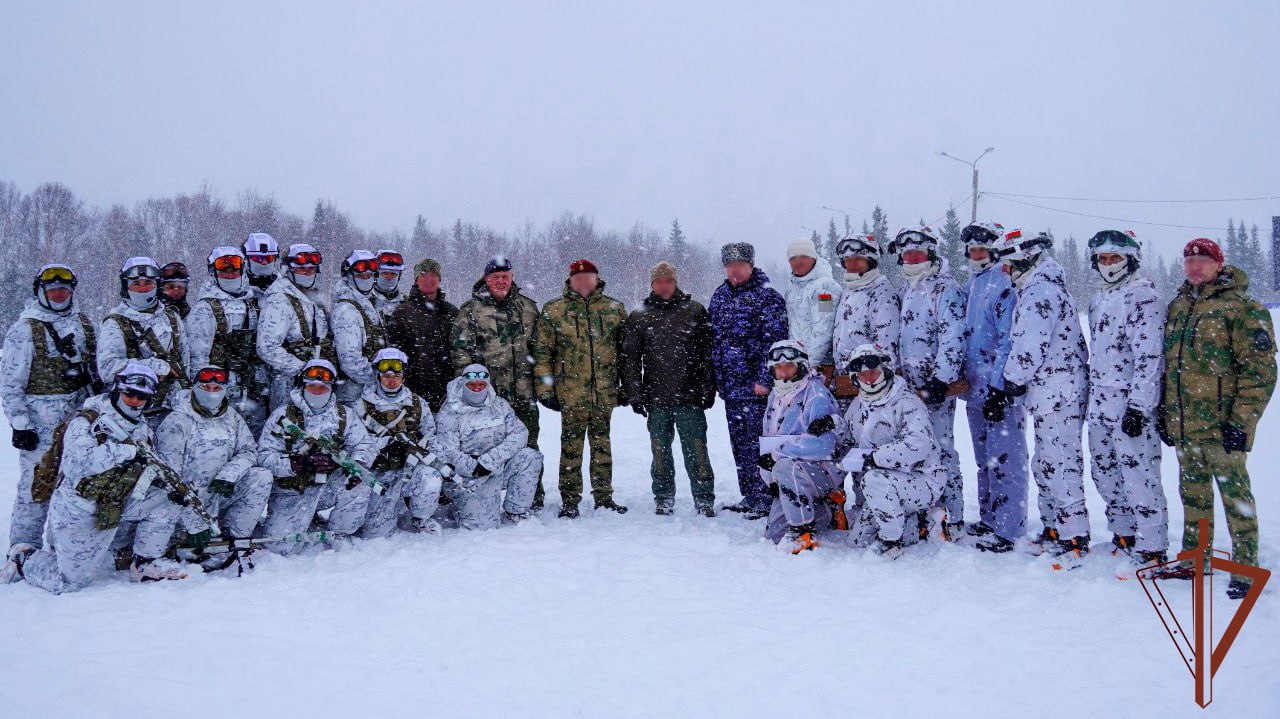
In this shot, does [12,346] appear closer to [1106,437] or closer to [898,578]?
[898,578]

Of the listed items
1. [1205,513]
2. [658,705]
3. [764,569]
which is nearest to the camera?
[658,705]

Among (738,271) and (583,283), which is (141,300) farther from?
(738,271)

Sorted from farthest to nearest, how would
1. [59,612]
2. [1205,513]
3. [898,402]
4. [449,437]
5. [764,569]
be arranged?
[449,437] → [898,402] → [764,569] → [1205,513] → [59,612]

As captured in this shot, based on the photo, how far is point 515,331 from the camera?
6.95 metres

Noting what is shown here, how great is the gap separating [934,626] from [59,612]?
5363mm

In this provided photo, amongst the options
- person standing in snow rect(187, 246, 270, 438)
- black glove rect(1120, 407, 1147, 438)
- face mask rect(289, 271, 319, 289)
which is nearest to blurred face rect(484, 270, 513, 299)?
face mask rect(289, 271, 319, 289)

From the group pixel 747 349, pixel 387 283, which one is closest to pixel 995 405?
pixel 747 349

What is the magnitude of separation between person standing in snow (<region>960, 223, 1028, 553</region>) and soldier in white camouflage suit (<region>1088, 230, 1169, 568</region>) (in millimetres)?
540

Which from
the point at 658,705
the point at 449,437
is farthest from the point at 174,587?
the point at 658,705

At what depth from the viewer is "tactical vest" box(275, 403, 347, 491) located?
564 centimetres

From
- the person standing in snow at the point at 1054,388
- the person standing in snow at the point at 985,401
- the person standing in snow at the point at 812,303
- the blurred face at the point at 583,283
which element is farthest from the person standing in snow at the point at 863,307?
the blurred face at the point at 583,283

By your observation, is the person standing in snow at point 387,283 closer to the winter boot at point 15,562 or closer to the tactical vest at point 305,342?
the tactical vest at point 305,342

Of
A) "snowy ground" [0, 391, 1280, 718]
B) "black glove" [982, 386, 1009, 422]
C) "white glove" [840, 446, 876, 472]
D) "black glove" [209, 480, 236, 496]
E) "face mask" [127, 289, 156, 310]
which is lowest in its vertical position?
"snowy ground" [0, 391, 1280, 718]

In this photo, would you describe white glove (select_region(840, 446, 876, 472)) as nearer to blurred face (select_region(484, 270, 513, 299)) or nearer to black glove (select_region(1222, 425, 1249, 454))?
black glove (select_region(1222, 425, 1249, 454))
